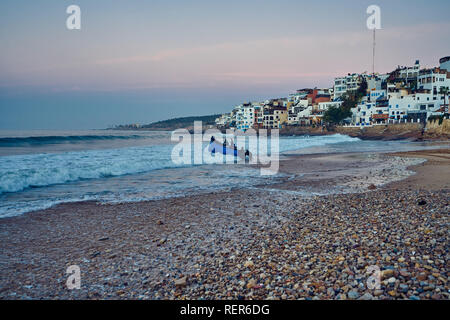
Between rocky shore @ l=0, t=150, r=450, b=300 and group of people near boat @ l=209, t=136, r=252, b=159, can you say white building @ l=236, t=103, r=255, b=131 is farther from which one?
rocky shore @ l=0, t=150, r=450, b=300

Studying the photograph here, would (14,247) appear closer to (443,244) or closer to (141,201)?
(141,201)

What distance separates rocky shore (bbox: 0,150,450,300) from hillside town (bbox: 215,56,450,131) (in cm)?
6028

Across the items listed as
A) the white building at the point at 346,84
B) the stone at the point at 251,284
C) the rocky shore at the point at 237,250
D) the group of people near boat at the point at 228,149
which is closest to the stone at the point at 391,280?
the rocky shore at the point at 237,250

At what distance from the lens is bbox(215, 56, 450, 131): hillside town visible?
222 feet

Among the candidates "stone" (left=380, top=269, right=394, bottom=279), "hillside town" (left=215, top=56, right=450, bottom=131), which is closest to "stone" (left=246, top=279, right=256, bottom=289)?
"stone" (left=380, top=269, right=394, bottom=279)

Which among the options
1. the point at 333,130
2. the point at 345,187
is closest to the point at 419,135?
the point at 333,130

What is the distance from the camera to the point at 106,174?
16.5m

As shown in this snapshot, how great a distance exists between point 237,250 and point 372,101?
86.4m

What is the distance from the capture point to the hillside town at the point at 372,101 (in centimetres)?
6757

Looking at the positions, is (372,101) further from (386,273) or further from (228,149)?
(386,273)

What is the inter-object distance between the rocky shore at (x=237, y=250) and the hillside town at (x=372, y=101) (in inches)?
2373

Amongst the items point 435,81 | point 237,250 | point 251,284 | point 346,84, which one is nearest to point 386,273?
point 251,284

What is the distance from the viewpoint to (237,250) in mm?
4973
